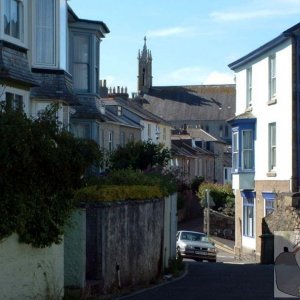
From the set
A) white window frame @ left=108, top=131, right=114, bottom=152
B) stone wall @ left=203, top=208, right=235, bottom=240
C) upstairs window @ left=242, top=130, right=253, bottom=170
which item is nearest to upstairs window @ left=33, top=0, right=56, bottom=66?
upstairs window @ left=242, top=130, right=253, bottom=170

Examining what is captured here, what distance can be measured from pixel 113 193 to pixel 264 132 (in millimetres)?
23527

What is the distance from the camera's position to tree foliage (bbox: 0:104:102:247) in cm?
1284

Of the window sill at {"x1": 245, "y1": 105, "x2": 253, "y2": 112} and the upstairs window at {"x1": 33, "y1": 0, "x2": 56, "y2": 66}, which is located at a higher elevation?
the upstairs window at {"x1": 33, "y1": 0, "x2": 56, "y2": 66}

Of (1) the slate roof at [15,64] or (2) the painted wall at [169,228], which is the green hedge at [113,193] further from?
(2) the painted wall at [169,228]

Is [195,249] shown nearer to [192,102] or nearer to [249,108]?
[249,108]

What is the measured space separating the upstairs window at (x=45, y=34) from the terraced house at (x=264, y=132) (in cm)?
1719

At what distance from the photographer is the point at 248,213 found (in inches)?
1740

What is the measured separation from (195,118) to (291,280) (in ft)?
358

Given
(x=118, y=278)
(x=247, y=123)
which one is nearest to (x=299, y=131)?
(x=247, y=123)

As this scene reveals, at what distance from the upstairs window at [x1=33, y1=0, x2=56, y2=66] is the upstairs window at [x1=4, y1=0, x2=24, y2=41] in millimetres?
1434

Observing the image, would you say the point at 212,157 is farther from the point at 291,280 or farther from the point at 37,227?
the point at 37,227

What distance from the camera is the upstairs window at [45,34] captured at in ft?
72.6

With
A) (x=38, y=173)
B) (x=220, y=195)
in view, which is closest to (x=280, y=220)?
(x=38, y=173)

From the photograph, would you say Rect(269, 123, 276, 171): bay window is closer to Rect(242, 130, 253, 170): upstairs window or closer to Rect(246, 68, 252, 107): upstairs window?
Rect(242, 130, 253, 170): upstairs window
